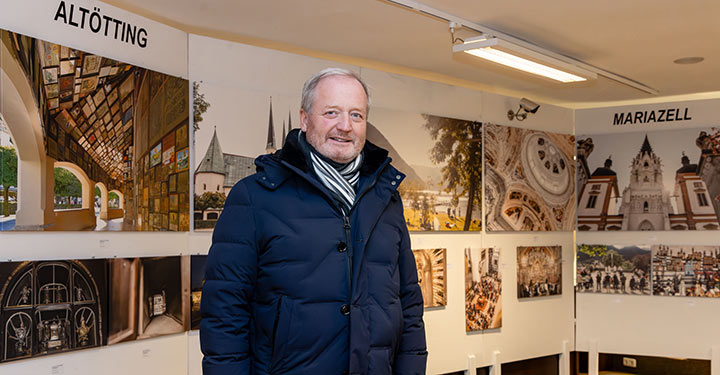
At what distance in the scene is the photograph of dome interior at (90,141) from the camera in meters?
3.09

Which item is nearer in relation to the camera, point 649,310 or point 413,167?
point 413,167

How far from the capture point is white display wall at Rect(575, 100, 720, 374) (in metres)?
6.03

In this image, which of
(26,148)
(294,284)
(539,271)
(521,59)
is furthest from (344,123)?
(539,271)

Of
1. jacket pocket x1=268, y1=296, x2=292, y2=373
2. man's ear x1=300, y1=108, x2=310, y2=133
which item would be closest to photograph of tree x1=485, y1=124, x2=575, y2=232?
man's ear x1=300, y1=108, x2=310, y2=133

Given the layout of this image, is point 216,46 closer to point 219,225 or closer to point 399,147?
point 399,147

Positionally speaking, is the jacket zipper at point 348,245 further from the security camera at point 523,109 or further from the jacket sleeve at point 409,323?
the security camera at point 523,109

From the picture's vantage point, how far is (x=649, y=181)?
6.29 meters

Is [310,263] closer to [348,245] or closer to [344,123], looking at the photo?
[348,245]

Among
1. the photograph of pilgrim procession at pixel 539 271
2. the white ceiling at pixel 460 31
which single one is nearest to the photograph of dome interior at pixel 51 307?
the white ceiling at pixel 460 31

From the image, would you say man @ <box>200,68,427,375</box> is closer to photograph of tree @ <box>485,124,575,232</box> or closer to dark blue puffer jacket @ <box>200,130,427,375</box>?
dark blue puffer jacket @ <box>200,130,427,375</box>

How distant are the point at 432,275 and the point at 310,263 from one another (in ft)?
11.1

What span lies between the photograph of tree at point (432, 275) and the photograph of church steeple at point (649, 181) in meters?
1.85

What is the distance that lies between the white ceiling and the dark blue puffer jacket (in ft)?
6.43

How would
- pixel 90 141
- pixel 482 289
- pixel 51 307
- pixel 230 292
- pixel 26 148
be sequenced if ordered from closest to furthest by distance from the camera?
pixel 230 292, pixel 26 148, pixel 51 307, pixel 90 141, pixel 482 289
